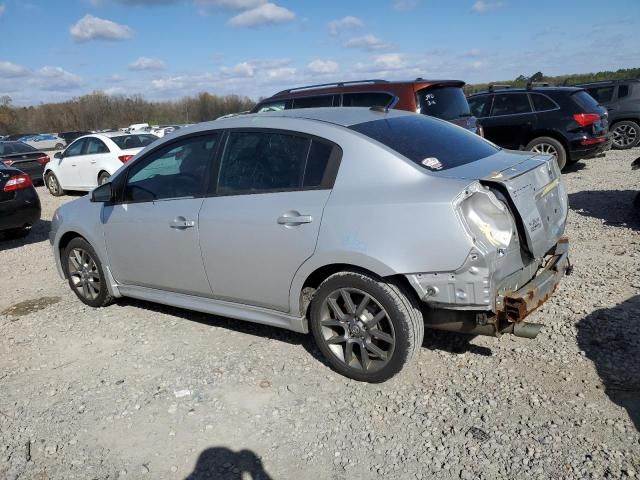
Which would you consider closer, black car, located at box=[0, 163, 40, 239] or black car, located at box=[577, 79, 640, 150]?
black car, located at box=[0, 163, 40, 239]

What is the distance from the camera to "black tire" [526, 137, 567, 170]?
10.8 metres

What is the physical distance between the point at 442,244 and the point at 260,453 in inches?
59.6

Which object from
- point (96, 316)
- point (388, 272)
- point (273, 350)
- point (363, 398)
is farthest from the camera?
point (96, 316)

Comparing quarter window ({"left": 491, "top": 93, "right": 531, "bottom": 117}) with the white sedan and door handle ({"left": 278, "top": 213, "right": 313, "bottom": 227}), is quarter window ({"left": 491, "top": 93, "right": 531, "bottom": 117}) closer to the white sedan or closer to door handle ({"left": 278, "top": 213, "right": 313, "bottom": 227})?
the white sedan

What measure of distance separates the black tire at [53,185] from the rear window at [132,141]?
2342mm

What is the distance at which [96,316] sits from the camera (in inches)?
199

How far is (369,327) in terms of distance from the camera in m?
3.39

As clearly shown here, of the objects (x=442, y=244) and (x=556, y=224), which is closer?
(x=442, y=244)

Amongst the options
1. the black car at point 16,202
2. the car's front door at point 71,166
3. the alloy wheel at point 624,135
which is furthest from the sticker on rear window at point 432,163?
the alloy wheel at point 624,135

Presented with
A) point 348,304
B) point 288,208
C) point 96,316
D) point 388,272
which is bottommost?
point 96,316

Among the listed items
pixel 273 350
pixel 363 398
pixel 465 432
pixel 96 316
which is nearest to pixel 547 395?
pixel 465 432

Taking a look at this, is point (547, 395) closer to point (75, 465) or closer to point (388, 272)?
point (388, 272)

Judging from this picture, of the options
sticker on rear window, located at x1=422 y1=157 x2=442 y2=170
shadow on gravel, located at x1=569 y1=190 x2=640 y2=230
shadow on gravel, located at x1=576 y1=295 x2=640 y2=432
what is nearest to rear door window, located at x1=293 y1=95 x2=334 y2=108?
shadow on gravel, located at x1=569 y1=190 x2=640 y2=230

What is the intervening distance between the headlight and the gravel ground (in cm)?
98
